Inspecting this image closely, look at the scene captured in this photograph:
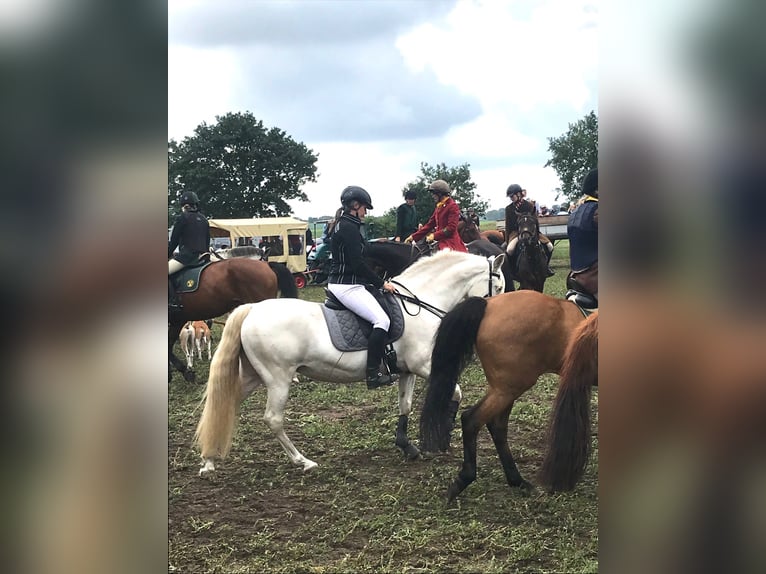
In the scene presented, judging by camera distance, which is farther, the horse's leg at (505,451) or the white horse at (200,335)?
the white horse at (200,335)

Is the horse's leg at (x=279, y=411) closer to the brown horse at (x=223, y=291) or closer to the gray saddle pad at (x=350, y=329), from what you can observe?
the gray saddle pad at (x=350, y=329)

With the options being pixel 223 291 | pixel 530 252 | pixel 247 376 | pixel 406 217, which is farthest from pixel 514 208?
pixel 247 376

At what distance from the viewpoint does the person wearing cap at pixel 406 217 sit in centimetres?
1274

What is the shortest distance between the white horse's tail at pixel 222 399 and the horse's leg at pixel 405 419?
1.43 meters

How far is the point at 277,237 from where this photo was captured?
1120 inches

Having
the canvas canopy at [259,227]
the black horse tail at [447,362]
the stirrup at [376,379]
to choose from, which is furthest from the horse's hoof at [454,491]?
the canvas canopy at [259,227]

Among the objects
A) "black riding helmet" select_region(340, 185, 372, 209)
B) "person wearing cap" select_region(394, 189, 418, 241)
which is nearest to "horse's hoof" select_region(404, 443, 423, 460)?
"black riding helmet" select_region(340, 185, 372, 209)

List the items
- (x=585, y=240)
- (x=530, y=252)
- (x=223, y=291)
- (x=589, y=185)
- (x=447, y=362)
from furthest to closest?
(x=530, y=252) < (x=223, y=291) < (x=447, y=362) < (x=585, y=240) < (x=589, y=185)

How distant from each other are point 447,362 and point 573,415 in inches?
63.2

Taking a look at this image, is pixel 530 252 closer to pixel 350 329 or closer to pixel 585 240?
pixel 350 329
